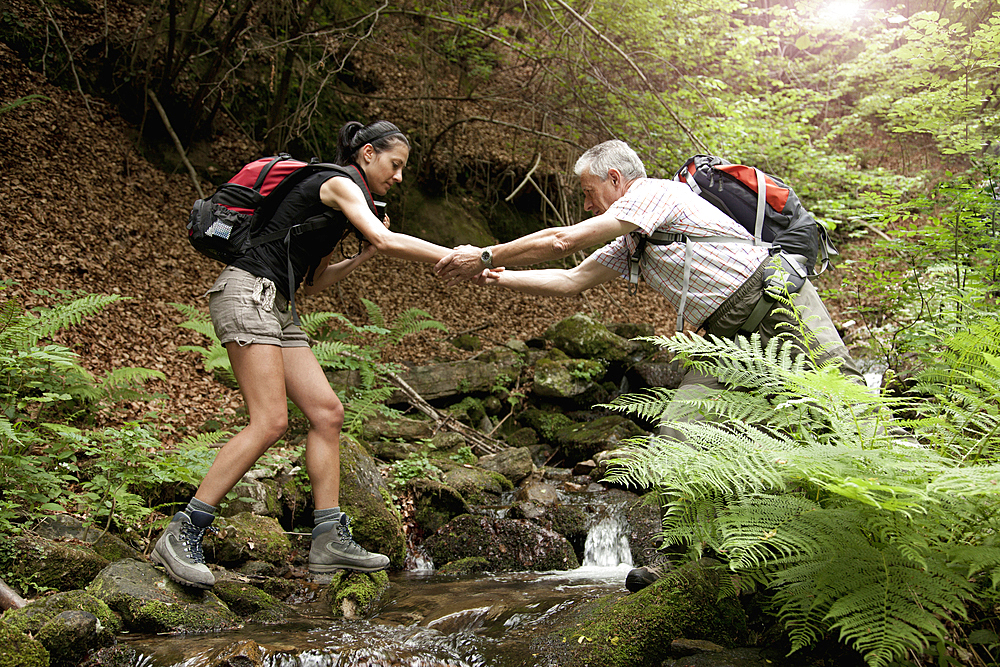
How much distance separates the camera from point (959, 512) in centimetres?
177

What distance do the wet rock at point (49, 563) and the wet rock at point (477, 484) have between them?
3.15m

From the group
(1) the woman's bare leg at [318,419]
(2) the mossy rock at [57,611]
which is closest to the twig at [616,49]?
(1) the woman's bare leg at [318,419]

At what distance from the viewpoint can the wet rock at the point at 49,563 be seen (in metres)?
3.11

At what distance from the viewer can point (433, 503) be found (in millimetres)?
5641

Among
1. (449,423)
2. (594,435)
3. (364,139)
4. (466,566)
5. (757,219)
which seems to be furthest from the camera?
(594,435)

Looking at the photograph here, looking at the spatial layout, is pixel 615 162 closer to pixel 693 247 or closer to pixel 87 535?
pixel 693 247

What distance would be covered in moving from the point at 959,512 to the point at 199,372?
773 cm

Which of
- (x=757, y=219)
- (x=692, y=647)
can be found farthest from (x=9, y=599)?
(x=757, y=219)

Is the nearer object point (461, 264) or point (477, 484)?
point (461, 264)

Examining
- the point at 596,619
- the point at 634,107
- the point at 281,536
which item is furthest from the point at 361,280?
the point at 596,619

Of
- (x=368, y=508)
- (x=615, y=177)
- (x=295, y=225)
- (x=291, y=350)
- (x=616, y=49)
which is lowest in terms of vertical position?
(x=368, y=508)

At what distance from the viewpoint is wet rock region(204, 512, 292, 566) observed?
4023mm

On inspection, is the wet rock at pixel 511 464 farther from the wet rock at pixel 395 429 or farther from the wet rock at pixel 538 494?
the wet rock at pixel 395 429

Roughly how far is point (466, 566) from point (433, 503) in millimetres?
827
